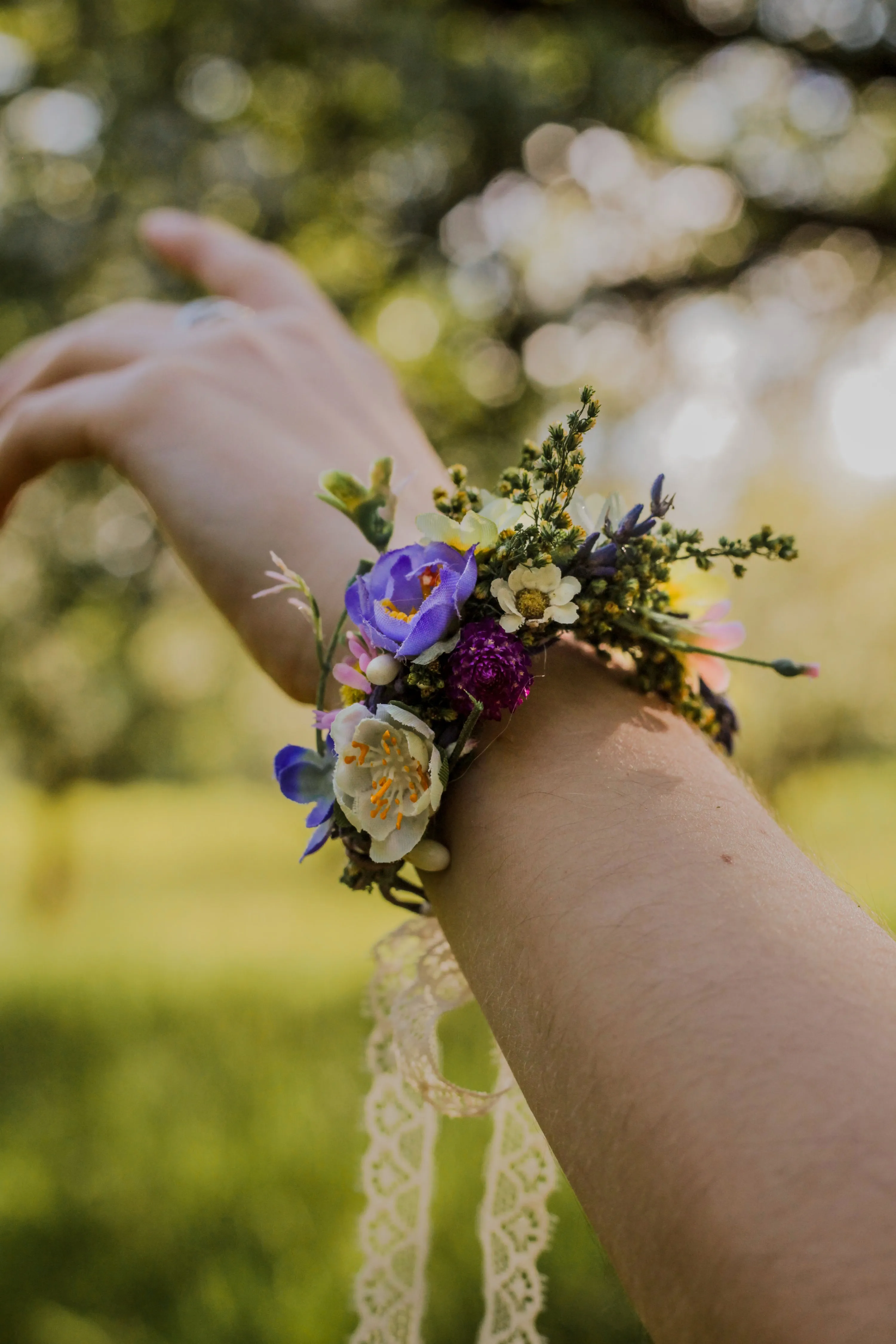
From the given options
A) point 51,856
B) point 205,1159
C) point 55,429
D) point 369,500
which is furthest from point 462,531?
point 51,856

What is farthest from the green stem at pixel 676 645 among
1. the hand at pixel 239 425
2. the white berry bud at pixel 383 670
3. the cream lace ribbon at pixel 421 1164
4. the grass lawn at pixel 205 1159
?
the grass lawn at pixel 205 1159

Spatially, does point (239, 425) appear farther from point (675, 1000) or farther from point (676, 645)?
point (675, 1000)

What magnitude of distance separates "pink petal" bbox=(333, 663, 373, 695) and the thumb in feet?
3.52

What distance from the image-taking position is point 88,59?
13.5 feet

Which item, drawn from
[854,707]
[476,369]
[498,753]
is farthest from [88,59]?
[854,707]

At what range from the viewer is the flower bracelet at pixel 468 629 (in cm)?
82

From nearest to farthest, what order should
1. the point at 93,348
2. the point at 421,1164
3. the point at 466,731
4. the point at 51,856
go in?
the point at 466,731 → the point at 421,1164 → the point at 93,348 → the point at 51,856

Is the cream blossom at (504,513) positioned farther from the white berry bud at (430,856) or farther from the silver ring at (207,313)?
the silver ring at (207,313)

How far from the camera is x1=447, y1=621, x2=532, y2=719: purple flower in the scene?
0.81 metres

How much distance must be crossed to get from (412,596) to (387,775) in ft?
0.58

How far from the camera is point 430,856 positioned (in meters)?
0.81

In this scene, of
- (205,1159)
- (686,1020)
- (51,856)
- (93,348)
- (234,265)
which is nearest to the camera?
(686,1020)

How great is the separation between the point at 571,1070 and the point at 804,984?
0.55ft

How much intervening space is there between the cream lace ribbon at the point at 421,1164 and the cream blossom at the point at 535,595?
1.51ft
